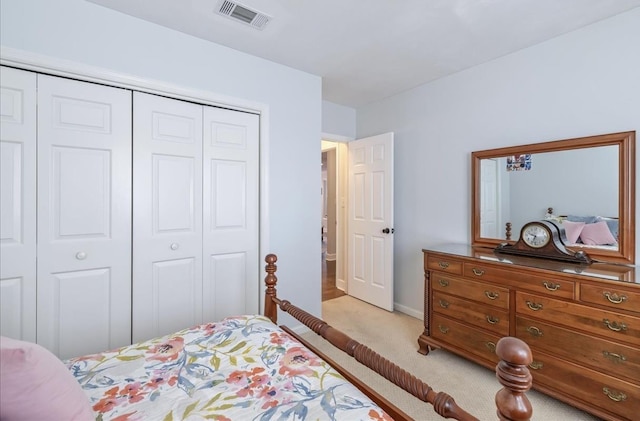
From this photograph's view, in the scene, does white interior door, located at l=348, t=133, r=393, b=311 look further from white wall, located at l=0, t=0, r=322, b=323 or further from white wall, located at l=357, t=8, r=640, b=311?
white wall, located at l=0, t=0, r=322, b=323

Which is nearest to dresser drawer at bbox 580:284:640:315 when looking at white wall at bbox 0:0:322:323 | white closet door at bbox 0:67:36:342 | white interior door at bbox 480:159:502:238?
white interior door at bbox 480:159:502:238

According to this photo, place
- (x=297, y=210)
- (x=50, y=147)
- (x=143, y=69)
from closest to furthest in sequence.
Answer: (x=50, y=147) < (x=143, y=69) < (x=297, y=210)

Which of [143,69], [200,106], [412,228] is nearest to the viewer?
[143,69]

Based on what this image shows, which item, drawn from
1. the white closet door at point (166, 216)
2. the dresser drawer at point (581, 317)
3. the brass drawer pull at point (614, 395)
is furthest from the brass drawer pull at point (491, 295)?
the white closet door at point (166, 216)

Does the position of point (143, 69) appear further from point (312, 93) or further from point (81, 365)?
point (81, 365)

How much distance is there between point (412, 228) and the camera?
3377 millimetres

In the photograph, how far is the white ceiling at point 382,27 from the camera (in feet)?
6.33

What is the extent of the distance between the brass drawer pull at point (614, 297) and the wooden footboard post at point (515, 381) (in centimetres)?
142

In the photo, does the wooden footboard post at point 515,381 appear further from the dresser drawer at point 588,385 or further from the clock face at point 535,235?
the clock face at point 535,235

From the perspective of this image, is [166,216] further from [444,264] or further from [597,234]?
[597,234]

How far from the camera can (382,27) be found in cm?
216

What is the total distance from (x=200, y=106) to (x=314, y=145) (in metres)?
1.07

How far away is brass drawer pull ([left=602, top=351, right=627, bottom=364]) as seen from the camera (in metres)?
1.61

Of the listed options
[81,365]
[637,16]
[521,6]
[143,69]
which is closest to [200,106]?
[143,69]
